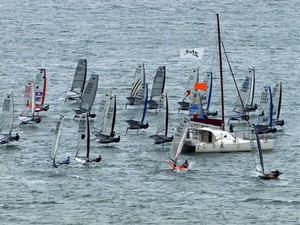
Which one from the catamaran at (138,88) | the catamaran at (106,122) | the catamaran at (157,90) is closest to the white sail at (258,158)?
the catamaran at (106,122)

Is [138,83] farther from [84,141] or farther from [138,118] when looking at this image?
[84,141]

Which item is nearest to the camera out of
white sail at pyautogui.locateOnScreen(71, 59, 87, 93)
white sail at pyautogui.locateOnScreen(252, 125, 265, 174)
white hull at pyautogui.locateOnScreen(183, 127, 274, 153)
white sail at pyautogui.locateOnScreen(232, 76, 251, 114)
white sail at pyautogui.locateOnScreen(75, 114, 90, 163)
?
white sail at pyautogui.locateOnScreen(252, 125, 265, 174)

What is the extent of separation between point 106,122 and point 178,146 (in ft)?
35.7

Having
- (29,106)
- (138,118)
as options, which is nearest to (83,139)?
(138,118)

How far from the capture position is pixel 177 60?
197 metres

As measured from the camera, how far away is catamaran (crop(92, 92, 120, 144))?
13724 centimetres

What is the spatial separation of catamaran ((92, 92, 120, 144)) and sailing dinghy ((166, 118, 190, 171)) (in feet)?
27.8

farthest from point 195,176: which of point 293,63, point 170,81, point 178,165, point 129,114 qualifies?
point 293,63

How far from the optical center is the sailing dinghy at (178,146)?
129 metres

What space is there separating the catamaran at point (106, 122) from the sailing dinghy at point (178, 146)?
8.46 metres

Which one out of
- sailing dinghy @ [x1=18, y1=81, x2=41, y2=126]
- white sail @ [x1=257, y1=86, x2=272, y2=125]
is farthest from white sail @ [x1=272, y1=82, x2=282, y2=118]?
sailing dinghy @ [x1=18, y1=81, x2=41, y2=126]

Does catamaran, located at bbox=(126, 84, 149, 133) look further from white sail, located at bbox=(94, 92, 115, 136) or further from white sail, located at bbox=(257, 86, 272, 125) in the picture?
white sail, located at bbox=(257, 86, 272, 125)

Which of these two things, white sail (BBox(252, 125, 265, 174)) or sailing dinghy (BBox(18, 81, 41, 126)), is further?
sailing dinghy (BBox(18, 81, 41, 126))

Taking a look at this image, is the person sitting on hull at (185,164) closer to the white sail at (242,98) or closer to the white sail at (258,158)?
the white sail at (258,158)
